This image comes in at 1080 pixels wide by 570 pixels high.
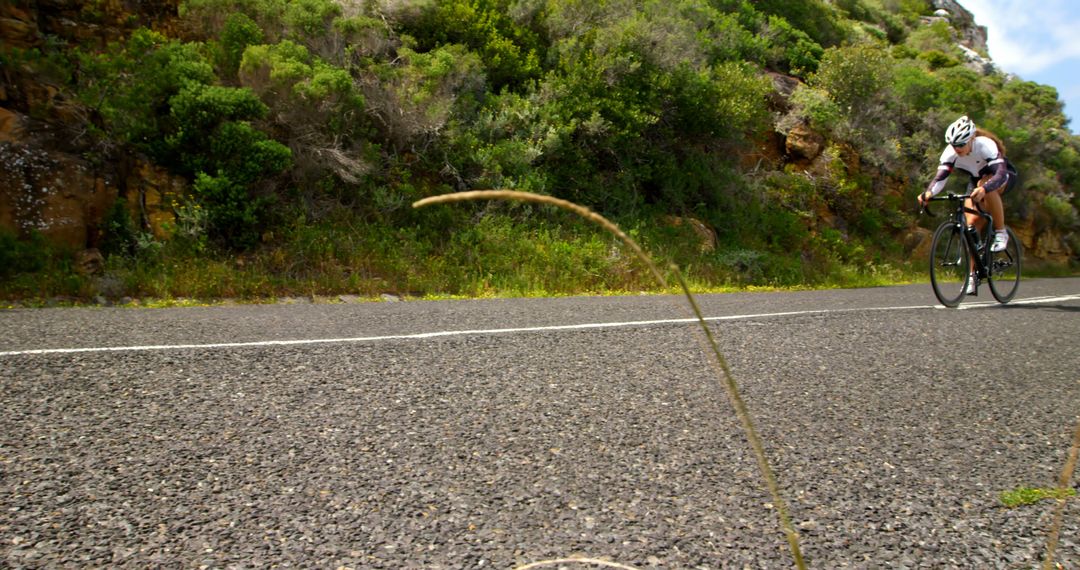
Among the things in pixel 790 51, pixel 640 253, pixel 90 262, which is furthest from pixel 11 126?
pixel 790 51

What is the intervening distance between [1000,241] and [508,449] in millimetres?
7864

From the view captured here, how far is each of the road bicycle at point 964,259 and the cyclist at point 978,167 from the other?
9cm

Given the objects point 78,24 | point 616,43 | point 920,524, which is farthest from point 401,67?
point 920,524

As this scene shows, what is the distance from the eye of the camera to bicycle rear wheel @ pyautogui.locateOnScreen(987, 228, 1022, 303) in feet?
27.9

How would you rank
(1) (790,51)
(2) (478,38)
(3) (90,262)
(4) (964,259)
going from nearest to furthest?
1. (4) (964,259)
2. (3) (90,262)
3. (2) (478,38)
4. (1) (790,51)

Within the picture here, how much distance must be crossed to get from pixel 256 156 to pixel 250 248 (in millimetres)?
1314

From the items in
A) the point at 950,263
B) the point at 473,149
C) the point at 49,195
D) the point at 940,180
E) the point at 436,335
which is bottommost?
the point at 436,335

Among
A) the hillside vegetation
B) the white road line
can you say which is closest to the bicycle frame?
the white road line

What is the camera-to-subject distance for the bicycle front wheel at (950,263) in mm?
8008

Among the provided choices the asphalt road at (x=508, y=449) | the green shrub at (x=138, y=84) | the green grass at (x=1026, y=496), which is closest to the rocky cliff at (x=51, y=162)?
the green shrub at (x=138, y=84)

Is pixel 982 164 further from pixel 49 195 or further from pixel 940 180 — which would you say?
pixel 49 195

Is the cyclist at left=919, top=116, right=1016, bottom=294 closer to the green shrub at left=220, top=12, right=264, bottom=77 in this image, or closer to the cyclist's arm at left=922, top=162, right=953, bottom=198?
the cyclist's arm at left=922, top=162, right=953, bottom=198

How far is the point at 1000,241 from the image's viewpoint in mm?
8172

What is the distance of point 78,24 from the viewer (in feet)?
38.2
